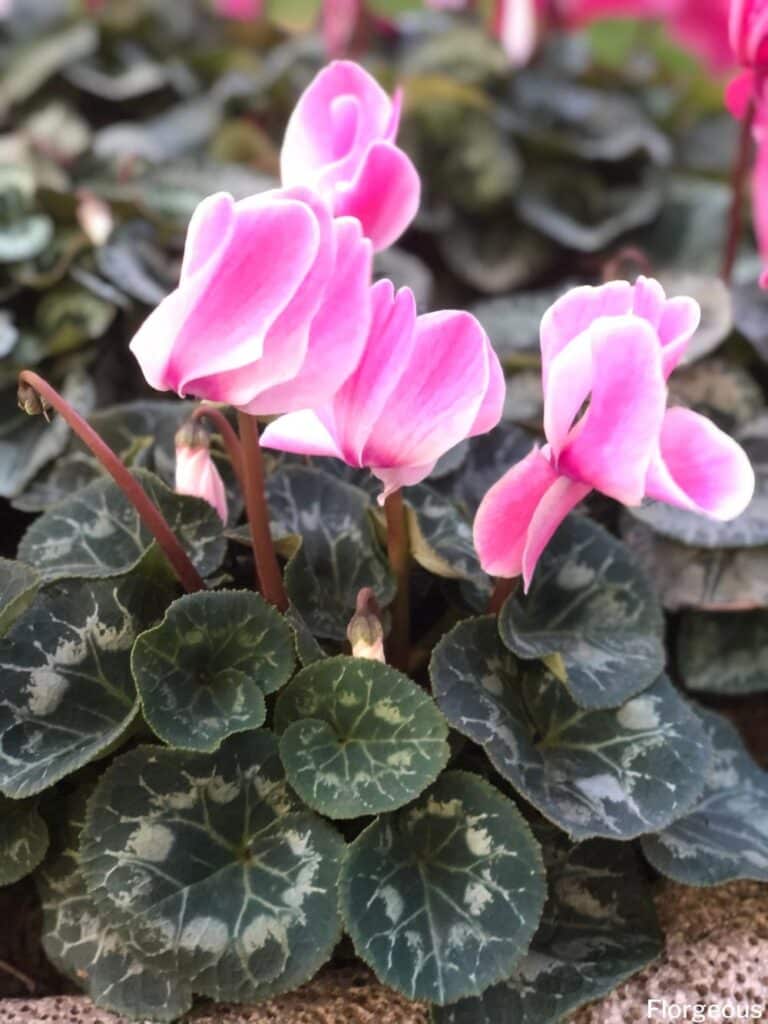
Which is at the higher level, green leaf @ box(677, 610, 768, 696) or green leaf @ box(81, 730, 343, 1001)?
green leaf @ box(81, 730, 343, 1001)

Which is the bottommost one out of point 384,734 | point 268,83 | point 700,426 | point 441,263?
point 441,263

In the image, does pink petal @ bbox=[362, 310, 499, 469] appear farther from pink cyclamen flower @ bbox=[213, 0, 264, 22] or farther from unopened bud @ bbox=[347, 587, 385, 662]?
pink cyclamen flower @ bbox=[213, 0, 264, 22]

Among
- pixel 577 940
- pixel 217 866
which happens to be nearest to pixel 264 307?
pixel 217 866

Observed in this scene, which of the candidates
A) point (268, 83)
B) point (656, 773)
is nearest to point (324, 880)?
point (656, 773)

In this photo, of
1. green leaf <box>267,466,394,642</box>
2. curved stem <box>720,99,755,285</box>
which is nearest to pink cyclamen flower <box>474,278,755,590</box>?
A: green leaf <box>267,466,394,642</box>

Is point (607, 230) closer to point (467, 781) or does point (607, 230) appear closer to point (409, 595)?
point (409, 595)
